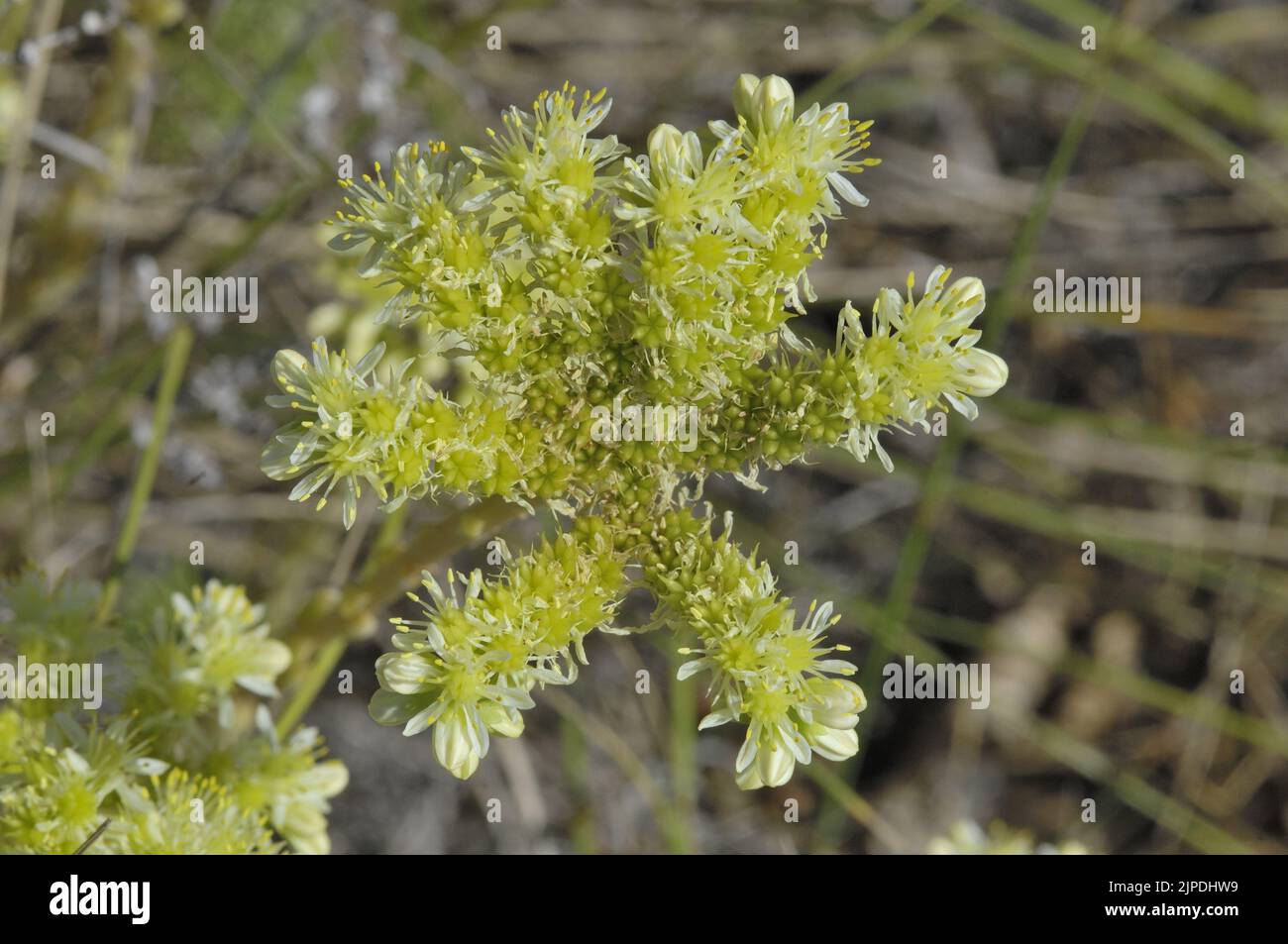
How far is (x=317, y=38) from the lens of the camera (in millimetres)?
3787

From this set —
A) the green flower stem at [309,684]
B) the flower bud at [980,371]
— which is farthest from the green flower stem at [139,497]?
the flower bud at [980,371]

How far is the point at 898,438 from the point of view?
439cm

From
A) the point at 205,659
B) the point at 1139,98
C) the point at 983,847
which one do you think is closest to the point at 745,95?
the point at 205,659

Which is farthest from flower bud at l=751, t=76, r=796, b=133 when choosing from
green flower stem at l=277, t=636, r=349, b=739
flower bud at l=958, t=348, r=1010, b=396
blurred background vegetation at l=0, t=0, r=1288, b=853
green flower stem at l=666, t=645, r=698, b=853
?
green flower stem at l=666, t=645, r=698, b=853

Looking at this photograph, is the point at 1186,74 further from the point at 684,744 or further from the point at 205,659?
the point at 205,659

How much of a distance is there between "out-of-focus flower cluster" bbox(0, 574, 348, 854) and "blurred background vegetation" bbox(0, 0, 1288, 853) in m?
1.21

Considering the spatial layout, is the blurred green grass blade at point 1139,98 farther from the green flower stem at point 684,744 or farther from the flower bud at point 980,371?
the green flower stem at point 684,744

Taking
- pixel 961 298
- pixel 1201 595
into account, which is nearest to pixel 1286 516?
pixel 1201 595

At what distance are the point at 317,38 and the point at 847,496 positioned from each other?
2785mm

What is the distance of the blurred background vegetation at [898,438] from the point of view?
3.67 m

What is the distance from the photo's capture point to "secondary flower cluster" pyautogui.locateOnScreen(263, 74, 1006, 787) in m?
1.76

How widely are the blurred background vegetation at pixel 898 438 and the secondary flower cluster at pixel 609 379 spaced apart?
175cm

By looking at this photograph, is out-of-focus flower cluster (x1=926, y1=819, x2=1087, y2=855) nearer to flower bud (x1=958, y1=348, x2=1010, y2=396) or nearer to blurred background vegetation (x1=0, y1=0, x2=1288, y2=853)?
blurred background vegetation (x1=0, y1=0, x2=1288, y2=853)
